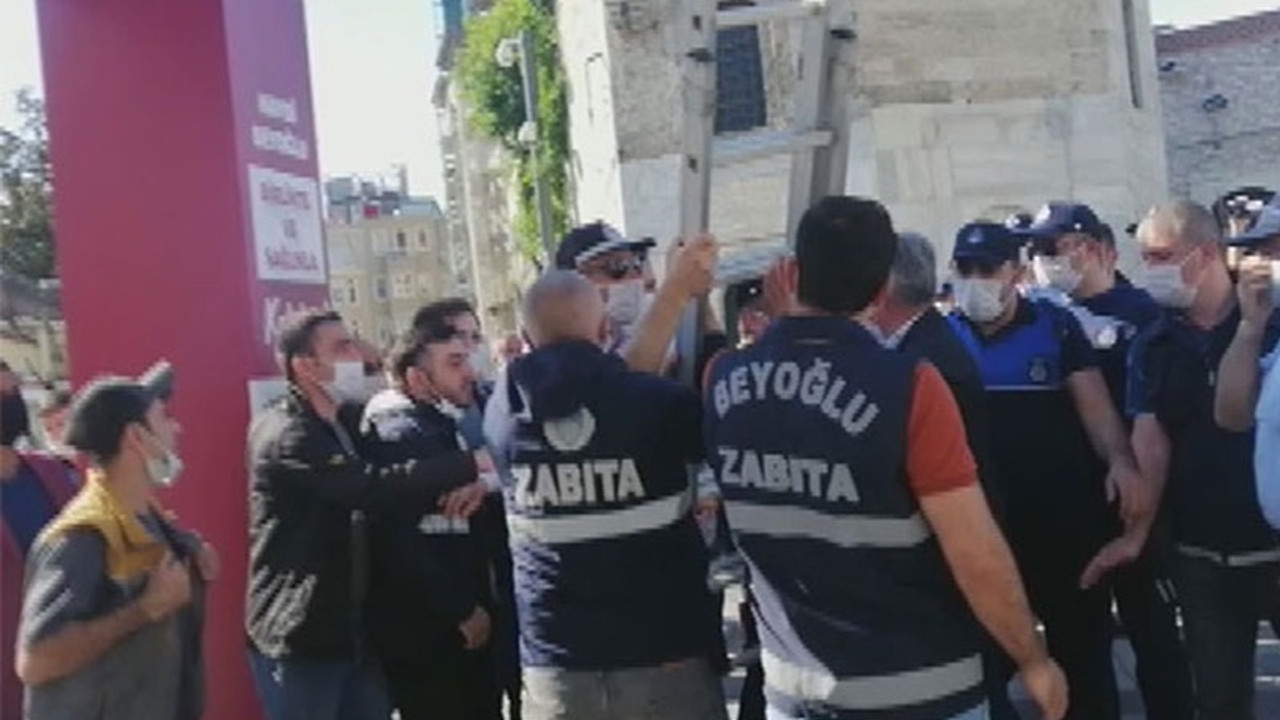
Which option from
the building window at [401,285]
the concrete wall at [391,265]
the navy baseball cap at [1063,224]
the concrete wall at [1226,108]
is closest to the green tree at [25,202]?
the navy baseball cap at [1063,224]

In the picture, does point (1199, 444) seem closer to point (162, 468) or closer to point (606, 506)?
point (606, 506)

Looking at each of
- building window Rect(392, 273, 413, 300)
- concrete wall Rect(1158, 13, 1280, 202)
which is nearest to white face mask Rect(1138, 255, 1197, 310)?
concrete wall Rect(1158, 13, 1280, 202)

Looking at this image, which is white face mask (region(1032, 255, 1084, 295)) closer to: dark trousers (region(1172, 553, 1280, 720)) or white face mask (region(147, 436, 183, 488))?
dark trousers (region(1172, 553, 1280, 720))

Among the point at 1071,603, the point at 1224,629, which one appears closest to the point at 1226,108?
the point at 1071,603

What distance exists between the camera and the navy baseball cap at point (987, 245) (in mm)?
5367

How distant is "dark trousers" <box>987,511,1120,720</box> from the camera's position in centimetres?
543

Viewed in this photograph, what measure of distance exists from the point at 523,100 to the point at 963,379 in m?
33.8

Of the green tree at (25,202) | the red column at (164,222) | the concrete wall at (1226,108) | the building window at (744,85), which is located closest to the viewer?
the red column at (164,222)

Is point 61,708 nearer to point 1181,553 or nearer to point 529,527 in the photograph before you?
point 529,527

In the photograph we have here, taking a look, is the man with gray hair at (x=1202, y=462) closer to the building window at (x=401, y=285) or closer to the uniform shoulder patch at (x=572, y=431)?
the uniform shoulder patch at (x=572, y=431)

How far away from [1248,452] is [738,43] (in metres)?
21.0

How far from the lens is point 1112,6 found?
2831 cm

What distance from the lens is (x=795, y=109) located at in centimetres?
480

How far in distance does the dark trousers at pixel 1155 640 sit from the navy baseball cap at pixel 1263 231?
46.9 inches
